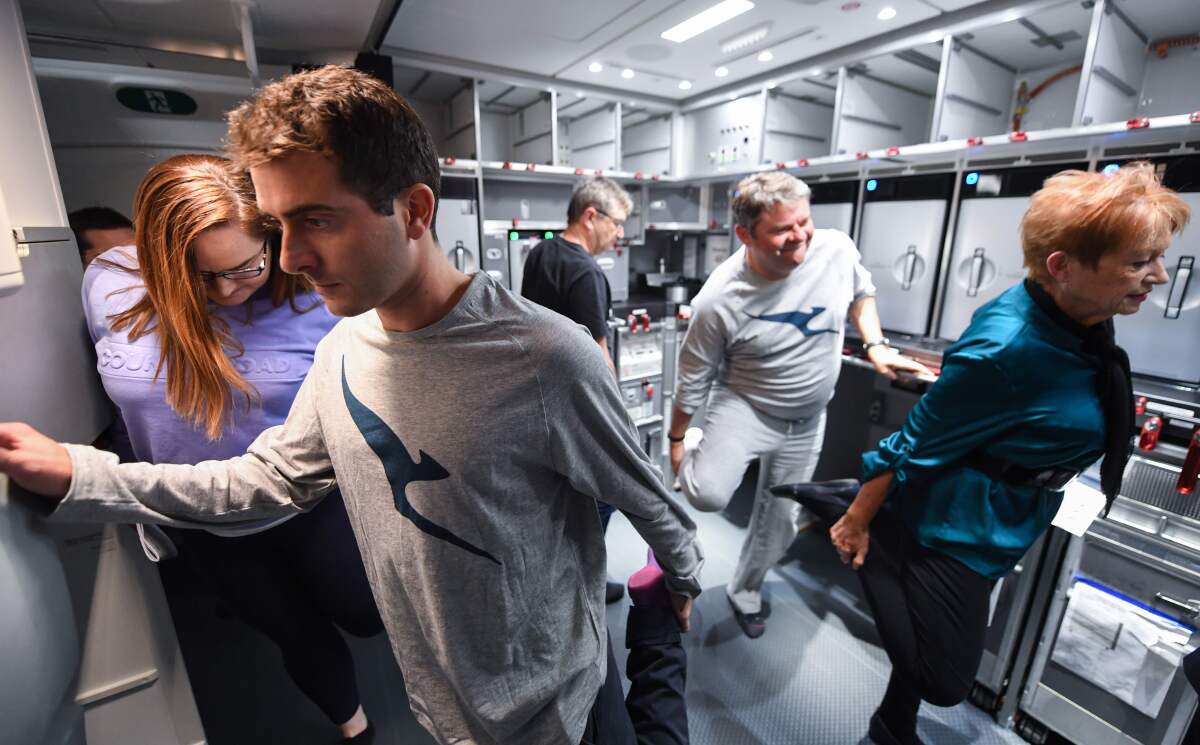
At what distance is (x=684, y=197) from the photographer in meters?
3.90

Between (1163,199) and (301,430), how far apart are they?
1.77 meters

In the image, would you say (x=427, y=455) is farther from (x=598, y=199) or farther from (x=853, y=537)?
(x=598, y=199)

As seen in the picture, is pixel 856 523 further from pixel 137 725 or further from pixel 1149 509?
pixel 137 725

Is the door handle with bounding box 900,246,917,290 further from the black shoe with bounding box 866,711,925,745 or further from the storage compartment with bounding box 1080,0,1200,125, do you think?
the black shoe with bounding box 866,711,925,745

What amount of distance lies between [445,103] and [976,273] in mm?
3210

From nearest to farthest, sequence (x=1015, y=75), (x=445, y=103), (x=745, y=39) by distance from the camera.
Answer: (x=745, y=39)
(x=1015, y=75)
(x=445, y=103)

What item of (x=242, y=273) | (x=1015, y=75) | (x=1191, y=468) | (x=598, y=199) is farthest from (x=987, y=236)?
(x=242, y=273)

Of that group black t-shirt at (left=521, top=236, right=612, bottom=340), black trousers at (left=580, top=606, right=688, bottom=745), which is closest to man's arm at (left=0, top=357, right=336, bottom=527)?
black trousers at (left=580, top=606, right=688, bottom=745)

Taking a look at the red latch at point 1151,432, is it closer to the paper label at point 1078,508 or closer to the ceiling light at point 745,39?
the paper label at point 1078,508

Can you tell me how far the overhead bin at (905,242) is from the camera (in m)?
2.43

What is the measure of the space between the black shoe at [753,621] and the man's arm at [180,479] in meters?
1.80

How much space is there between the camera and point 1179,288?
5.82ft

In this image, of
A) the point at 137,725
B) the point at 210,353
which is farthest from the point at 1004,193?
the point at 137,725

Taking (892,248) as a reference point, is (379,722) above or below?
below
